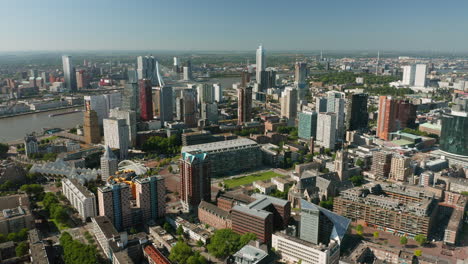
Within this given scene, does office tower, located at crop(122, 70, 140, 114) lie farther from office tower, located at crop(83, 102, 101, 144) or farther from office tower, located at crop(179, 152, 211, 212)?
office tower, located at crop(179, 152, 211, 212)

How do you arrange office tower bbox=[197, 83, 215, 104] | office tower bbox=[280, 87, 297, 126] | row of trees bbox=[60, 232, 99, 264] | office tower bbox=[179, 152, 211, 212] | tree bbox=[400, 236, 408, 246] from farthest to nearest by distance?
office tower bbox=[197, 83, 215, 104] < office tower bbox=[280, 87, 297, 126] < office tower bbox=[179, 152, 211, 212] < tree bbox=[400, 236, 408, 246] < row of trees bbox=[60, 232, 99, 264]

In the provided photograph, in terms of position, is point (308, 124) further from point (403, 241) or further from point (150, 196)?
point (150, 196)

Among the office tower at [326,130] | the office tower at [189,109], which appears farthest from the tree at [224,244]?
the office tower at [189,109]

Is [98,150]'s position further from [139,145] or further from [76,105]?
[76,105]

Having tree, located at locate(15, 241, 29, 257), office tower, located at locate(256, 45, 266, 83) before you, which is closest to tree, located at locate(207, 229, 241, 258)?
tree, located at locate(15, 241, 29, 257)

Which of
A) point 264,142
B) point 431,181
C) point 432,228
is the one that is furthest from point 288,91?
point 432,228

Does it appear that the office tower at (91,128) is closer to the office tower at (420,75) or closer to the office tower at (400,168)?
the office tower at (400,168)
